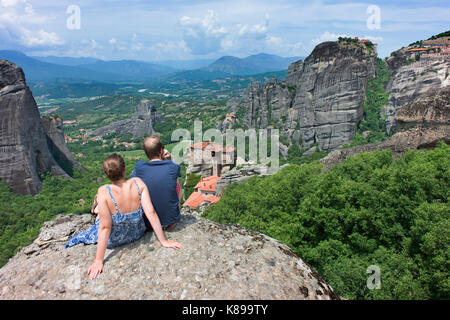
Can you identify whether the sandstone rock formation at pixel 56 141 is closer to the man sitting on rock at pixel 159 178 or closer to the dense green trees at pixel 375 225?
the dense green trees at pixel 375 225

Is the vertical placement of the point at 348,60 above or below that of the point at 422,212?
above

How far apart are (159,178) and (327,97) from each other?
66.1 meters

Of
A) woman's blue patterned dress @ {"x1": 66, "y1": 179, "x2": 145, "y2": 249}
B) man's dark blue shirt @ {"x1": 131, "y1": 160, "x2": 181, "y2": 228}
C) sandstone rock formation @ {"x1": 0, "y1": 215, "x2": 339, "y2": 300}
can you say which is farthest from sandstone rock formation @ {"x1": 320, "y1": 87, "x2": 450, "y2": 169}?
woman's blue patterned dress @ {"x1": 66, "y1": 179, "x2": 145, "y2": 249}

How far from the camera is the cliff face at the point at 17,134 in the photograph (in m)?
38.2

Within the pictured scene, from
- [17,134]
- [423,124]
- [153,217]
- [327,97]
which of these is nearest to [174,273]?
[153,217]

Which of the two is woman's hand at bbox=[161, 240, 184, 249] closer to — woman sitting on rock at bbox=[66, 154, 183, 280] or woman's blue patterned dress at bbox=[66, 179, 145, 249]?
woman sitting on rock at bbox=[66, 154, 183, 280]

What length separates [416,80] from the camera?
5447cm

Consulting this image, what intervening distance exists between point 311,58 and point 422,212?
68304mm

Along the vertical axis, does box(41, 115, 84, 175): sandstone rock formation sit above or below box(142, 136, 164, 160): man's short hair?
below

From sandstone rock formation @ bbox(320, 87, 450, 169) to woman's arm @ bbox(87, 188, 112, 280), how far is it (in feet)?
59.3

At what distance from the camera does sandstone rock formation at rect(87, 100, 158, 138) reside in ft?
359
